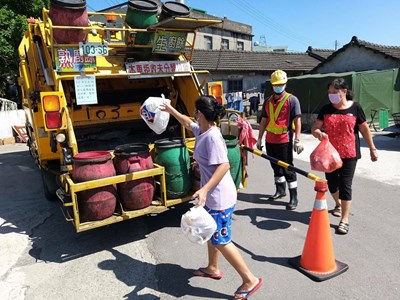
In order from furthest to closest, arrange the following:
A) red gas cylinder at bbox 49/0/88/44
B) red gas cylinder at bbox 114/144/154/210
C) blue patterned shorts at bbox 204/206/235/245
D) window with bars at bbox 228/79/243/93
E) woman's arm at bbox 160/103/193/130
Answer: window with bars at bbox 228/79/243/93, red gas cylinder at bbox 49/0/88/44, red gas cylinder at bbox 114/144/154/210, woman's arm at bbox 160/103/193/130, blue patterned shorts at bbox 204/206/235/245

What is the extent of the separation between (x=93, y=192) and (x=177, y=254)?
3.45ft

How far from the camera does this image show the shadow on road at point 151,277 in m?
2.87

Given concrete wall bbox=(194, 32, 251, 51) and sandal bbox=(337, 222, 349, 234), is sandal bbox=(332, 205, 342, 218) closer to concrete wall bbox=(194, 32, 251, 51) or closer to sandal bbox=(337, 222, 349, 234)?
sandal bbox=(337, 222, 349, 234)

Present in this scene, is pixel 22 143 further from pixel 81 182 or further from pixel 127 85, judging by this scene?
pixel 81 182

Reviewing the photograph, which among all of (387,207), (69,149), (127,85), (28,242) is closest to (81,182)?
(69,149)

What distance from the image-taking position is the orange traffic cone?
302 cm

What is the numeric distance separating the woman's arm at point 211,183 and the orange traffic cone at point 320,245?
3.23 ft

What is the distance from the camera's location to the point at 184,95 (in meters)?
5.62

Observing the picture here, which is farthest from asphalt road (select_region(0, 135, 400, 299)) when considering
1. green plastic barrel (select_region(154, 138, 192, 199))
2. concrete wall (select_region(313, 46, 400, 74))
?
concrete wall (select_region(313, 46, 400, 74))

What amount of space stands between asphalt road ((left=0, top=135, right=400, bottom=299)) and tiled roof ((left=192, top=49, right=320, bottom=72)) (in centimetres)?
1407

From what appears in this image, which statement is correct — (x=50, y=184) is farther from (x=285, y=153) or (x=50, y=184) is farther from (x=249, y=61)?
(x=249, y=61)

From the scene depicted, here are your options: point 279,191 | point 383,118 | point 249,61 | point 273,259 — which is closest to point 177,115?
point 273,259

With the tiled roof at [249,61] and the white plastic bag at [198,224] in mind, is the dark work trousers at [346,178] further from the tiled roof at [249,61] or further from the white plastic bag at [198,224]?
the tiled roof at [249,61]

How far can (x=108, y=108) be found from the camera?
553 centimetres
